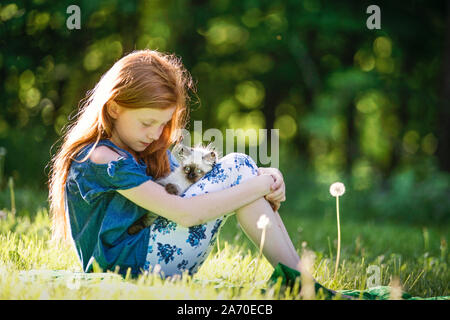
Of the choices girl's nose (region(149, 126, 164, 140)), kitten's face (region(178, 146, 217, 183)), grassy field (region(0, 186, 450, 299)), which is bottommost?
grassy field (region(0, 186, 450, 299))

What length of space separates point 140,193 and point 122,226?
215 millimetres

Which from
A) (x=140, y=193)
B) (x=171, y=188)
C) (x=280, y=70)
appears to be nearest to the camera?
(x=140, y=193)

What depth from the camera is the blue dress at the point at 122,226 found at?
2.52 m

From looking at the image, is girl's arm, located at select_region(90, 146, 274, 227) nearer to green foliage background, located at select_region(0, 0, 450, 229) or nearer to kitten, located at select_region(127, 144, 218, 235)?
kitten, located at select_region(127, 144, 218, 235)

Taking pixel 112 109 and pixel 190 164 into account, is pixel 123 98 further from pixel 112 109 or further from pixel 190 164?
pixel 190 164

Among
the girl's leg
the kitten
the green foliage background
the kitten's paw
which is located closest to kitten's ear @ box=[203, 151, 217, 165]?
the kitten

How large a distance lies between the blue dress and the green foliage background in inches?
123

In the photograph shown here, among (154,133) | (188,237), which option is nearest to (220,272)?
(188,237)

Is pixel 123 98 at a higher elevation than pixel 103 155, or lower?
higher

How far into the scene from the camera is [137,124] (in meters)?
2.64

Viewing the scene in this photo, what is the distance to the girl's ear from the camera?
2643 millimetres

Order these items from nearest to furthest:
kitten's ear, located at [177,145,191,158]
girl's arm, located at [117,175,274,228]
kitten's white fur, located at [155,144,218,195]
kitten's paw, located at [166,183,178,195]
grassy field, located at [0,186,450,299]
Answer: grassy field, located at [0,186,450,299]
girl's arm, located at [117,175,274,228]
kitten's paw, located at [166,183,178,195]
kitten's white fur, located at [155,144,218,195]
kitten's ear, located at [177,145,191,158]

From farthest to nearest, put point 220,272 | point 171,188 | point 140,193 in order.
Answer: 1. point 171,188
2. point 220,272
3. point 140,193
